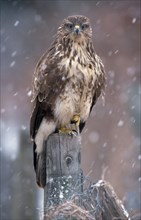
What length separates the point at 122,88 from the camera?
1096cm

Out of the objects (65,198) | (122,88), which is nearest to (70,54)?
(65,198)

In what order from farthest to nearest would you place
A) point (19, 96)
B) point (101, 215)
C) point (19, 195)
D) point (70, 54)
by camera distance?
point (19, 96), point (19, 195), point (70, 54), point (101, 215)

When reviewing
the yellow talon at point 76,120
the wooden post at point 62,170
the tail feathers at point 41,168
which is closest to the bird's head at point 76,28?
the yellow talon at point 76,120

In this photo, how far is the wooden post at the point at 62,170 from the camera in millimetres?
4672

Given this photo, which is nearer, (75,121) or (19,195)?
(75,121)

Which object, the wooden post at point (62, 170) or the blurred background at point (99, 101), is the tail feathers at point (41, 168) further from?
the blurred background at point (99, 101)

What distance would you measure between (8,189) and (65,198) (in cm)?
565

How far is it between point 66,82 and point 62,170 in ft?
4.27

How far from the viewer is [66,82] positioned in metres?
5.91

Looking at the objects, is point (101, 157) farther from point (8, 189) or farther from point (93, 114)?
point (8, 189)

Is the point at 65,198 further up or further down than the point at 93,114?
further down

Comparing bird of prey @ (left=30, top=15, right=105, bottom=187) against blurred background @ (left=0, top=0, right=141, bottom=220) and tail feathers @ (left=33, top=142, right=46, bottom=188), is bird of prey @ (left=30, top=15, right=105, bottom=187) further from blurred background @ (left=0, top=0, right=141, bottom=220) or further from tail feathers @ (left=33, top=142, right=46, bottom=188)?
blurred background @ (left=0, top=0, right=141, bottom=220)

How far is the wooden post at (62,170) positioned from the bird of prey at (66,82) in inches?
35.0

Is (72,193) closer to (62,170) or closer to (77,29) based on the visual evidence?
(62,170)
